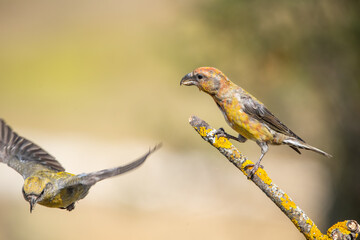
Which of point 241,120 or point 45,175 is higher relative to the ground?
point 241,120

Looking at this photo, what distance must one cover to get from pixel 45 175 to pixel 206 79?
81.7 inches

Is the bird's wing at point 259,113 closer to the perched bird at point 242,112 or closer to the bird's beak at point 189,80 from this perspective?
the perched bird at point 242,112

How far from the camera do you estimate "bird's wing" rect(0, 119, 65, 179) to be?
7164 millimetres

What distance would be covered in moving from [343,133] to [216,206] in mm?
4113

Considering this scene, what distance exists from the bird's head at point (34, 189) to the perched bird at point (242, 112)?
5.80 ft

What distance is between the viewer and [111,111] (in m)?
20.3

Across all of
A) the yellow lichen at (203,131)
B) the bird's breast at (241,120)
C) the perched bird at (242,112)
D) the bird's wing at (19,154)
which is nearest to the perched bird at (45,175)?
the bird's wing at (19,154)

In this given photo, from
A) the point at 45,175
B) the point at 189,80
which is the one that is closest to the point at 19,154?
the point at 45,175

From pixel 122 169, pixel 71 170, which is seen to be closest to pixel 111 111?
pixel 71 170

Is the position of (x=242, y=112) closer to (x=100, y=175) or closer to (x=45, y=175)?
(x=100, y=175)

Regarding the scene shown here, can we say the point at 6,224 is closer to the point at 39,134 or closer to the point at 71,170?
the point at 71,170

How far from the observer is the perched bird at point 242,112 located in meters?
6.05

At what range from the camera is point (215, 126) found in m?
16.0

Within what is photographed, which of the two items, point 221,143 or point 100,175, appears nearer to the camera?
point 221,143
